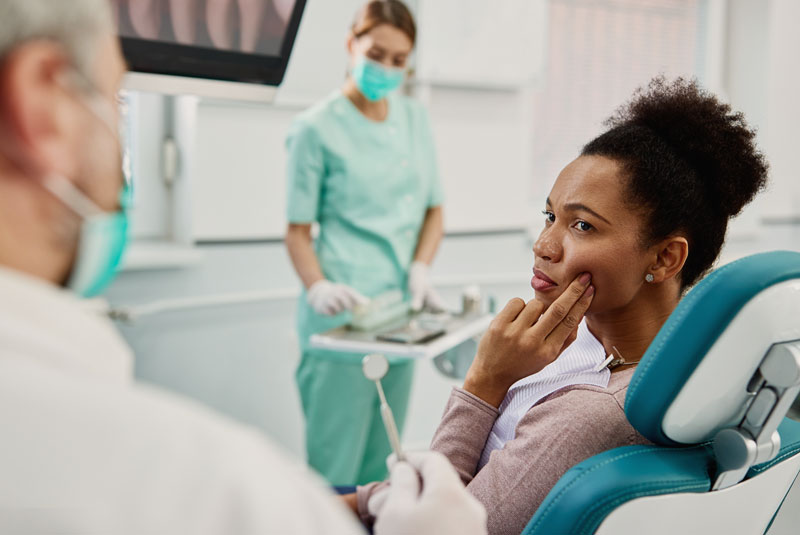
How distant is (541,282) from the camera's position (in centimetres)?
125

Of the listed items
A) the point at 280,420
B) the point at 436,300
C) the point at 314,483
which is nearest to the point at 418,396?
the point at 280,420

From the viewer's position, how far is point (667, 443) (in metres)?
0.95

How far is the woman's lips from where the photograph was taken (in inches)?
48.7

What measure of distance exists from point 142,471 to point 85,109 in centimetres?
24

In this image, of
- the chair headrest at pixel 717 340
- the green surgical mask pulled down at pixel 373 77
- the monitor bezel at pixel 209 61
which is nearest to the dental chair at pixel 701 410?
the chair headrest at pixel 717 340

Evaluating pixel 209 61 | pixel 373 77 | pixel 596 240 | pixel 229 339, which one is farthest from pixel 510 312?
pixel 229 339

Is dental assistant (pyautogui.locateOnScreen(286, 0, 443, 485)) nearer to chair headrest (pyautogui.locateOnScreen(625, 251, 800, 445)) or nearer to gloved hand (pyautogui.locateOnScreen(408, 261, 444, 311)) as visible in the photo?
gloved hand (pyautogui.locateOnScreen(408, 261, 444, 311))

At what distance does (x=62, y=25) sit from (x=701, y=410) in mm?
773

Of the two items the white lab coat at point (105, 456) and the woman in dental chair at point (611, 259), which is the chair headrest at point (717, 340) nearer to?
the woman in dental chair at point (611, 259)

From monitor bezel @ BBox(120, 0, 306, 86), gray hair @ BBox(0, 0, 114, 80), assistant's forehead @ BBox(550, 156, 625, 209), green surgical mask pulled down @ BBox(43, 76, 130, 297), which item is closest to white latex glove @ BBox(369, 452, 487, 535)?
green surgical mask pulled down @ BBox(43, 76, 130, 297)

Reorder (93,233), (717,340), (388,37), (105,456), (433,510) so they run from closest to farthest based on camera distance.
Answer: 1. (105,456)
2. (93,233)
3. (433,510)
4. (717,340)
5. (388,37)

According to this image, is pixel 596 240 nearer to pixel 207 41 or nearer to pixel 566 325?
pixel 566 325

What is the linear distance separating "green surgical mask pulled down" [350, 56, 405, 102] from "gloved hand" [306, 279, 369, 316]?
575mm

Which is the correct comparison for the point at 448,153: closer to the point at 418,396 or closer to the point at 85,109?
the point at 418,396
